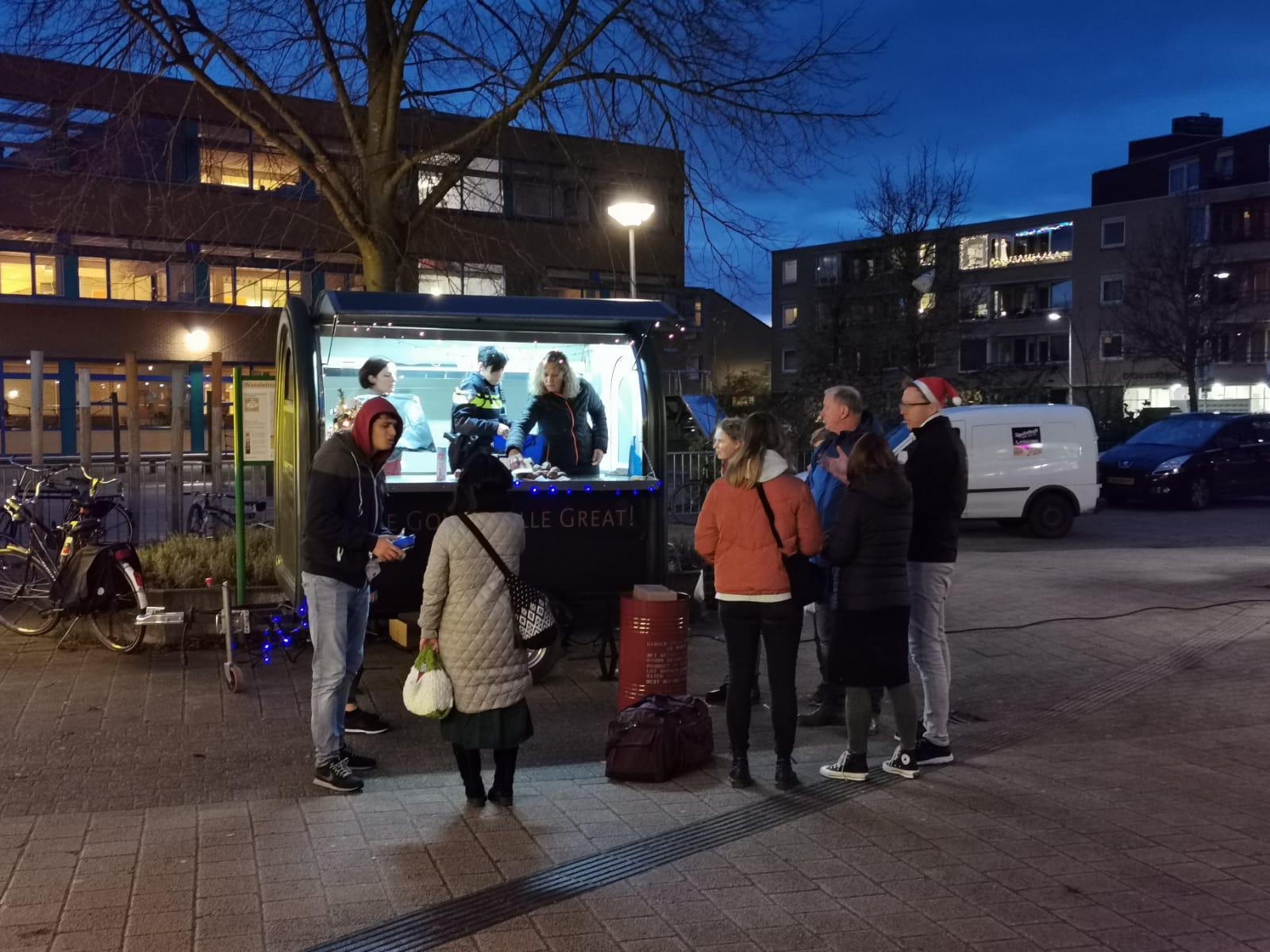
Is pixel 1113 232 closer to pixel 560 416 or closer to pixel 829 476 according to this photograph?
pixel 560 416

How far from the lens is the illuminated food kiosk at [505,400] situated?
8086mm

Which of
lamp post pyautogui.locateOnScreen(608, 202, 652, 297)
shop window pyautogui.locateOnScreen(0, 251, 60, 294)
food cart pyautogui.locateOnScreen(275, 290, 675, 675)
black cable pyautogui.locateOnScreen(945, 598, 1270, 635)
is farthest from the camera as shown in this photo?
shop window pyautogui.locateOnScreen(0, 251, 60, 294)

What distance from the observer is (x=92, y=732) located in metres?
6.73

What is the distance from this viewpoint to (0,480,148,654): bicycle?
8.52 meters

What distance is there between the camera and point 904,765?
Result: 19.7 ft

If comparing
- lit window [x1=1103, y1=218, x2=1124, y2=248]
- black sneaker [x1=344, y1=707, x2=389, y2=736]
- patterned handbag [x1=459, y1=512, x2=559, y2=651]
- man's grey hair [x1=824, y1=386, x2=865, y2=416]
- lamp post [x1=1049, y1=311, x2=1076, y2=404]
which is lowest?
black sneaker [x1=344, y1=707, x2=389, y2=736]

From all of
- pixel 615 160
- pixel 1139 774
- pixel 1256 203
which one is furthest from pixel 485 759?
pixel 1256 203

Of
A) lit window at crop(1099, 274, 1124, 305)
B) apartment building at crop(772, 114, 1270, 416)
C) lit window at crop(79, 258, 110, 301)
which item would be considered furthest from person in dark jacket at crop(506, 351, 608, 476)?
lit window at crop(1099, 274, 1124, 305)

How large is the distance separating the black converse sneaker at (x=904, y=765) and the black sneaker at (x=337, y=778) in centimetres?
263

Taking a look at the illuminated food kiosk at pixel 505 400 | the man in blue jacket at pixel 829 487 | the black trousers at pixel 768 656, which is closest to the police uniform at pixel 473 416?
the illuminated food kiosk at pixel 505 400

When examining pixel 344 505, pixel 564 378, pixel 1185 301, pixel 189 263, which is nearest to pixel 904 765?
pixel 344 505

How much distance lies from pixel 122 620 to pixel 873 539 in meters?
5.88

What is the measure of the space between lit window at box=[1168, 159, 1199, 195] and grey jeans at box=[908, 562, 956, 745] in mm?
60081

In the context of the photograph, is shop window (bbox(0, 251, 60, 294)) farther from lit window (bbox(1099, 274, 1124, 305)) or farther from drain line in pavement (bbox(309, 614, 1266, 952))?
lit window (bbox(1099, 274, 1124, 305))
